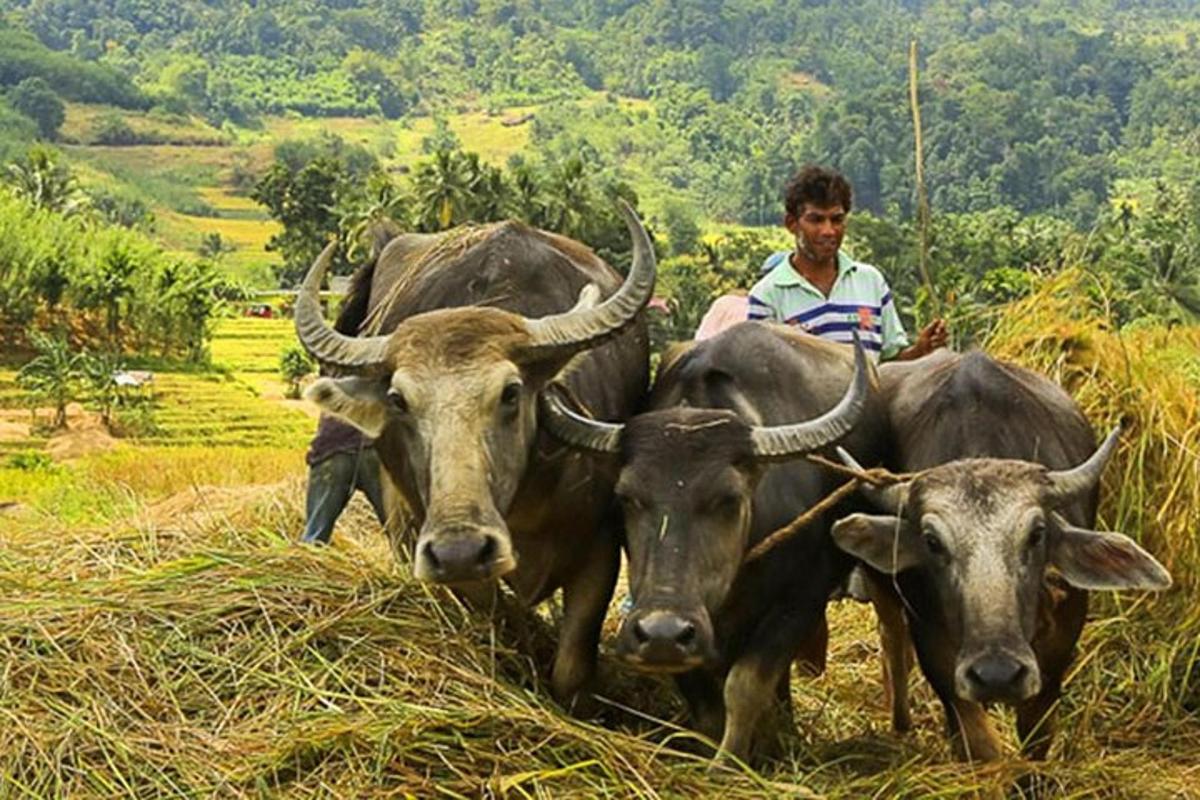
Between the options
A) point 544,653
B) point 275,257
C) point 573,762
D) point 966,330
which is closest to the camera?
point 573,762

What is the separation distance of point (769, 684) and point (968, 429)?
104 centimetres

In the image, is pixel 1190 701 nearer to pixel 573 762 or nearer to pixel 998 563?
pixel 998 563

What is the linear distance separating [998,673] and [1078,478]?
770 millimetres

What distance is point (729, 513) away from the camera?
4875 millimetres

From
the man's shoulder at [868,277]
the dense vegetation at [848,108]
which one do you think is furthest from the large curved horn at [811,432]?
the dense vegetation at [848,108]

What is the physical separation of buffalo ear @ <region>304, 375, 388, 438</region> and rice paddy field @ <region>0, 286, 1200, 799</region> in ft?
1.91

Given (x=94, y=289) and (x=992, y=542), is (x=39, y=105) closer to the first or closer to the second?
(x=94, y=289)

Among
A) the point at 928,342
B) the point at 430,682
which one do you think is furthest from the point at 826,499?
the point at 928,342

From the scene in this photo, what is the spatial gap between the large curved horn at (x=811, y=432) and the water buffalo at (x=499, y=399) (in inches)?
21.9

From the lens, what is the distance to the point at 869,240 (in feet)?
196

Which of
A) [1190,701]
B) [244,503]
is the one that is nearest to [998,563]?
[1190,701]

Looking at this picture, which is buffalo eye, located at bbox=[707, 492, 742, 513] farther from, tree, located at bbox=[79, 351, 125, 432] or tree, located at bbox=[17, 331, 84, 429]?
tree, located at bbox=[79, 351, 125, 432]

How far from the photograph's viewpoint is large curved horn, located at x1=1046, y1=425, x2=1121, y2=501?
16.0ft

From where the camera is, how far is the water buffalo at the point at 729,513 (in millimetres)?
4699
